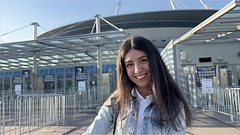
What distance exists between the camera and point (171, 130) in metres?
1.14

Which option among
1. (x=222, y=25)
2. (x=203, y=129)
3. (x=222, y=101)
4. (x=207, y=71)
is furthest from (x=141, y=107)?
(x=207, y=71)

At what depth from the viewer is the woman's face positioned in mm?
1219

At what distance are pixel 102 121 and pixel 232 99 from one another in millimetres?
6412

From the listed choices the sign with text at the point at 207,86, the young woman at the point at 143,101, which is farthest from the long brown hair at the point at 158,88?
the sign with text at the point at 207,86

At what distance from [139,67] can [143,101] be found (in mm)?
202

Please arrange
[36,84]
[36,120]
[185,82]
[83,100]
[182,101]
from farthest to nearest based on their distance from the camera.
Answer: [36,84]
[185,82]
[83,100]
[36,120]
[182,101]

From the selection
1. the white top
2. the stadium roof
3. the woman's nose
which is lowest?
the white top

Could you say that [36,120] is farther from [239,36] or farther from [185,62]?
[239,36]

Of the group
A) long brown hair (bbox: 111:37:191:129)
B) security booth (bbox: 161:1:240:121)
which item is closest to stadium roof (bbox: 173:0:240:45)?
security booth (bbox: 161:1:240:121)

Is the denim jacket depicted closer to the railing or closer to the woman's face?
the woman's face

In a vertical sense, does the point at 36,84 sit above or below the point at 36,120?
above

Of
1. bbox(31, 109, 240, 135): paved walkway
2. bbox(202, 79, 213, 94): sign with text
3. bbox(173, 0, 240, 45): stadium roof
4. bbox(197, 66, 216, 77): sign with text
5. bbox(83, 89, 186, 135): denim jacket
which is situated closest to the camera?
bbox(83, 89, 186, 135): denim jacket

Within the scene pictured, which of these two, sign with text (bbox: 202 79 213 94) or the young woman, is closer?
the young woman

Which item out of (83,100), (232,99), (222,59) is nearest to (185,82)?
(222,59)
